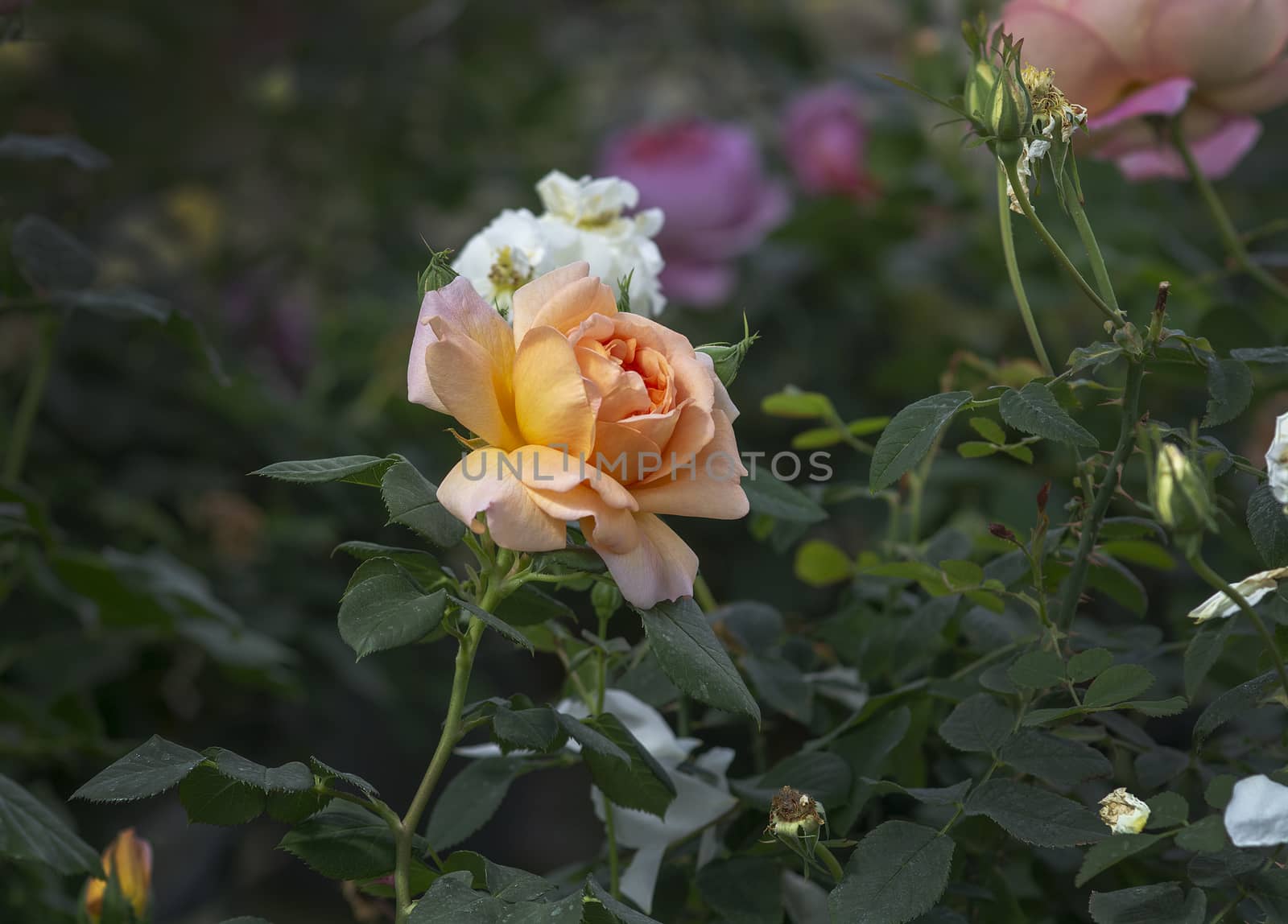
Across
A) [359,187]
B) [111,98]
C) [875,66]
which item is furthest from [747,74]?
[111,98]

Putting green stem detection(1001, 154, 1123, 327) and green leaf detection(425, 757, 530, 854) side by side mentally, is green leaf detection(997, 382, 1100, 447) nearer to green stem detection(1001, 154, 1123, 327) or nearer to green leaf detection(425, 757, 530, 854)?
green stem detection(1001, 154, 1123, 327)

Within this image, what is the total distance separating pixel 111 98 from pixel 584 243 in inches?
34.5

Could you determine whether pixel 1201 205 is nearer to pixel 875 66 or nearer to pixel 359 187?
pixel 875 66

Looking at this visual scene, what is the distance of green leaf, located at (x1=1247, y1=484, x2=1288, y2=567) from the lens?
280mm

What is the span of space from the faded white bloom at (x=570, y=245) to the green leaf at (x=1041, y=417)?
5.3 inches

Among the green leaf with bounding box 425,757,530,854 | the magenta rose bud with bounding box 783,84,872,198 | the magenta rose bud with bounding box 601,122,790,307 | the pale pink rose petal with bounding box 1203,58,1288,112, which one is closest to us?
the green leaf with bounding box 425,757,530,854

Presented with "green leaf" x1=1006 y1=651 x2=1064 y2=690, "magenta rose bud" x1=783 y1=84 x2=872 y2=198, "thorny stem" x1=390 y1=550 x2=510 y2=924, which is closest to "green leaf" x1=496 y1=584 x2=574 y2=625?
"thorny stem" x1=390 y1=550 x2=510 y2=924

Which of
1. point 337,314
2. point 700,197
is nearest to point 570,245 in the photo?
point 700,197

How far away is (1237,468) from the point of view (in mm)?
296

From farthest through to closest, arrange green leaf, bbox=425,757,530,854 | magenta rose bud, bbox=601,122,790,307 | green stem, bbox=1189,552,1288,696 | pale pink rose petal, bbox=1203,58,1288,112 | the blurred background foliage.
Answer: magenta rose bud, bbox=601,122,790,307
the blurred background foliage
pale pink rose petal, bbox=1203,58,1288,112
green leaf, bbox=425,757,530,854
green stem, bbox=1189,552,1288,696

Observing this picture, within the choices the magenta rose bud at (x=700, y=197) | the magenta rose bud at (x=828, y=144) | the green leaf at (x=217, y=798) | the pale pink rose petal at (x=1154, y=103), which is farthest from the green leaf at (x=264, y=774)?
the magenta rose bud at (x=828, y=144)

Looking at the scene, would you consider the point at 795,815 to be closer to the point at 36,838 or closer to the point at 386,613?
the point at 386,613

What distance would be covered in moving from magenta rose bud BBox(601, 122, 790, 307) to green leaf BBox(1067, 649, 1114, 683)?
64 cm

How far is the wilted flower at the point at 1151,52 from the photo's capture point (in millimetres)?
411
